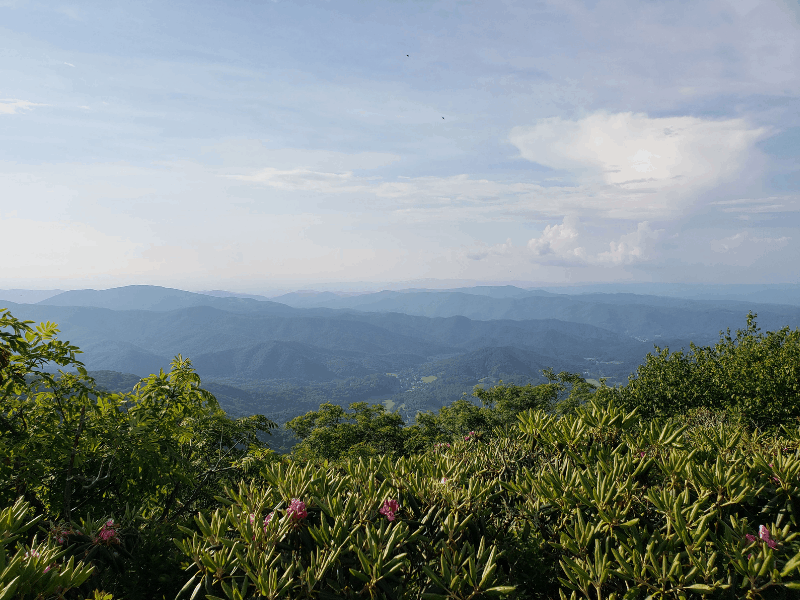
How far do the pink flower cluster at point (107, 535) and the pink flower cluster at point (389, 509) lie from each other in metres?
2.41

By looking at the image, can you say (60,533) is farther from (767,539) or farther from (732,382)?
(732,382)

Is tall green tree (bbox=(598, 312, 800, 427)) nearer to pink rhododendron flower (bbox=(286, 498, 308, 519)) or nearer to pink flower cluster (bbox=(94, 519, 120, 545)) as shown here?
pink rhododendron flower (bbox=(286, 498, 308, 519))

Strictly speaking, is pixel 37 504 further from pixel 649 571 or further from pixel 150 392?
pixel 649 571

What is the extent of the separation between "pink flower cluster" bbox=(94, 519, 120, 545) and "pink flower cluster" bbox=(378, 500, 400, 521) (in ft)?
7.89

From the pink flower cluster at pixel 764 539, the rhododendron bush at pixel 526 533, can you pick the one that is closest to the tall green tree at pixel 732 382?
the rhododendron bush at pixel 526 533

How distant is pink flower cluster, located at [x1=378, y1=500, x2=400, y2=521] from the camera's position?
3.36 metres

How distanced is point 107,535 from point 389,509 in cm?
253

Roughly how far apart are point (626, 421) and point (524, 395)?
38.4m

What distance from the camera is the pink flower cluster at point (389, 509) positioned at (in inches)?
132

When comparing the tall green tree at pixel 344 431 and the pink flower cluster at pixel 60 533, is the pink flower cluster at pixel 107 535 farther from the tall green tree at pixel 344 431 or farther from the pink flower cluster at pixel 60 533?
the tall green tree at pixel 344 431

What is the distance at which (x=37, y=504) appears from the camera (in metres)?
5.82

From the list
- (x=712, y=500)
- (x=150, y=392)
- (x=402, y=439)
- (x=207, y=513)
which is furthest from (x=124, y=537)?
(x=402, y=439)

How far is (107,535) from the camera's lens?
3473 mm

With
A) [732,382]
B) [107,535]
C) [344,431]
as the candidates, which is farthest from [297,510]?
[732,382]
